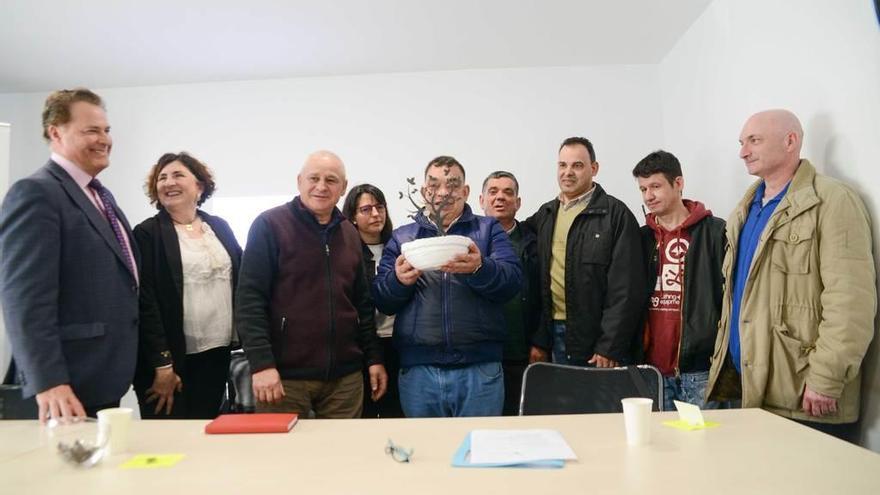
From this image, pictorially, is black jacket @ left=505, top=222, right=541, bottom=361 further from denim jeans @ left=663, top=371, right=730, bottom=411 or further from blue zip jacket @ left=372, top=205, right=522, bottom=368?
denim jeans @ left=663, top=371, right=730, bottom=411

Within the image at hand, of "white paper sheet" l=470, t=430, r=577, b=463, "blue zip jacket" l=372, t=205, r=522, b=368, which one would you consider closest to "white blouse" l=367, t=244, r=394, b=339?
"blue zip jacket" l=372, t=205, r=522, b=368

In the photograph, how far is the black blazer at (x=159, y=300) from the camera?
6.40 feet

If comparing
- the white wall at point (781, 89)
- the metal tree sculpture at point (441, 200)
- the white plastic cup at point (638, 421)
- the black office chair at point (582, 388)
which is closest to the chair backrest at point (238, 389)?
the metal tree sculpture at point (441, 200)

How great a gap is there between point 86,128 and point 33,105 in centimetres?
337

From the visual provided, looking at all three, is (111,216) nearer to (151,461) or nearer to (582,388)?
(151,461)

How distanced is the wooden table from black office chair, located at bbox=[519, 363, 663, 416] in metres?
0.36

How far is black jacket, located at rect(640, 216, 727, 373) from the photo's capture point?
86.2 inches

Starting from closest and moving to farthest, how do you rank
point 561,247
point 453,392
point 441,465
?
point 441,465
point 453,392
point 561,247

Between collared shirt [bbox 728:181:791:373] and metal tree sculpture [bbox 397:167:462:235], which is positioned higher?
metal tree sculpture [bbox 397:167:462:235]

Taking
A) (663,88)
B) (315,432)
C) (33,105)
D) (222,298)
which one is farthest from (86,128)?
(663,88)

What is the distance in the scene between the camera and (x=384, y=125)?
13.4 ft

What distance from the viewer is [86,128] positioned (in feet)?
5.82

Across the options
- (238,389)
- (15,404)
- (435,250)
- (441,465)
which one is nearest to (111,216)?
(15,404)

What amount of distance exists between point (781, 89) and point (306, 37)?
2785 millimetres
